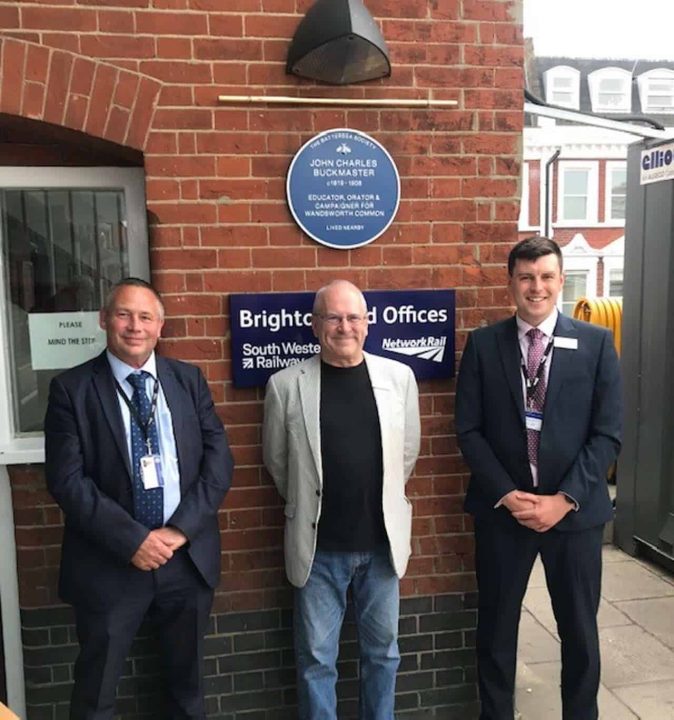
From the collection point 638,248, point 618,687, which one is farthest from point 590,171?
point 618,687

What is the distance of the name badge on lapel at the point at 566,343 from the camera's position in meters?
2.89

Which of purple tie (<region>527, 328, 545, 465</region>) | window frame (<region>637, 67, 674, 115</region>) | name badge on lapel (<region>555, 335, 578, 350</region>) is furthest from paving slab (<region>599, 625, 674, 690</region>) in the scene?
window frame (<region>637, 67, 674, 115</region>)

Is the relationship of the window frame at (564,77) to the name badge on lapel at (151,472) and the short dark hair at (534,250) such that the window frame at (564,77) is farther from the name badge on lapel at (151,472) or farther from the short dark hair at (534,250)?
the name badge on lapel at (151,472)

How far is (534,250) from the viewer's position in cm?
285

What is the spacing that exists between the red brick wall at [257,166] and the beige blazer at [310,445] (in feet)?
0.97

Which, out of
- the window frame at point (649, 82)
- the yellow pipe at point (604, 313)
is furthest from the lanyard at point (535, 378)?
the window frame at point (649, 82)

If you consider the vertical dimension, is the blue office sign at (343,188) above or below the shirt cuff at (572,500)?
above

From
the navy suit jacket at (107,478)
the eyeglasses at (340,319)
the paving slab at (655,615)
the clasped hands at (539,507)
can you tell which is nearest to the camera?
the navy suit jacket at (107,478)

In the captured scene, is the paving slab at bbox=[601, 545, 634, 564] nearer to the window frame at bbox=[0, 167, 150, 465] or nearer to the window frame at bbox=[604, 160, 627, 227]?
the window frame at bbox=[0, 167, 150, 465]

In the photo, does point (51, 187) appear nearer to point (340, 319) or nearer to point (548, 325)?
point (340, 319)

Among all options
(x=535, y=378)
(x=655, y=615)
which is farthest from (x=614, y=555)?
(x=535, y=378)

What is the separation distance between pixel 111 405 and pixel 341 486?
932mm

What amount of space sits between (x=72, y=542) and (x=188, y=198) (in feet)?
4.78

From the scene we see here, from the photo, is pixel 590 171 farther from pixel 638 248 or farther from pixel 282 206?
pixel 282 206
